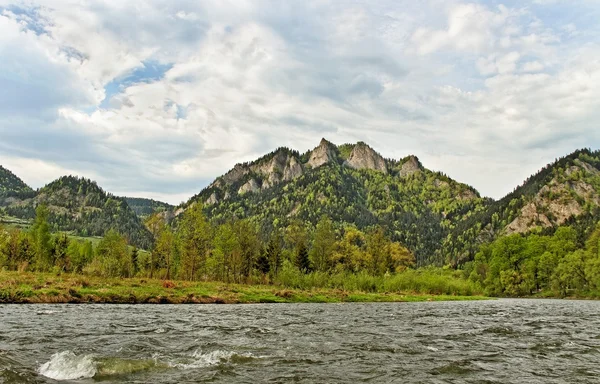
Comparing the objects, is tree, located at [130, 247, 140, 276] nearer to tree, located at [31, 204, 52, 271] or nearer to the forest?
the forest

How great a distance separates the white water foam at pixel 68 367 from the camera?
13.4 m

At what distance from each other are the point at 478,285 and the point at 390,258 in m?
46.0

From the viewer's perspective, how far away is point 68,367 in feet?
46.5

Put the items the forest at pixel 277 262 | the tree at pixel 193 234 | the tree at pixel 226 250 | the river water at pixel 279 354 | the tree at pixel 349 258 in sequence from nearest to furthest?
the river water at pixel 279 354 → the tree at pixel 193 234 → the forest at pixel 277 262 → the tree at pixel 226 250 → the tree at pixel 349 258

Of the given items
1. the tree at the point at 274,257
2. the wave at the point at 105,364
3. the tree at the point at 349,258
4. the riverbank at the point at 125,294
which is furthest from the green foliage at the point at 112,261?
the wave at the point at 105,364

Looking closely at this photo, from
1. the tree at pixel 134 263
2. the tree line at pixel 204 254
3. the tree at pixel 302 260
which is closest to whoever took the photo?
the tree line at pixel 204 254

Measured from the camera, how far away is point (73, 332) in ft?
76.7

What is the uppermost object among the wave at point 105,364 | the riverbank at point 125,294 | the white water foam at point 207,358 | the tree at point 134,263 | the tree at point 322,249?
the tree at point 322,249

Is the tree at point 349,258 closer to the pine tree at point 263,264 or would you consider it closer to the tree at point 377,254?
the tree at point 377,254

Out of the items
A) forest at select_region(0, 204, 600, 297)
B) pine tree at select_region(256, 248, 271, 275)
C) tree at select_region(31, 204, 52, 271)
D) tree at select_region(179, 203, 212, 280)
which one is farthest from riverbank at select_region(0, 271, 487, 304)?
tree at select_region(31, 204, 52, 271)

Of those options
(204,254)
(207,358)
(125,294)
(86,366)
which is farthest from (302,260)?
(86,366)

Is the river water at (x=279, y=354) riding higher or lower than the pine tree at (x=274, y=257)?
lower

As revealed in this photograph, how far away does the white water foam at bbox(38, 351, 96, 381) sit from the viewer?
13.4m

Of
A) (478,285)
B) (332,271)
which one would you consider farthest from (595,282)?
(332,271)
